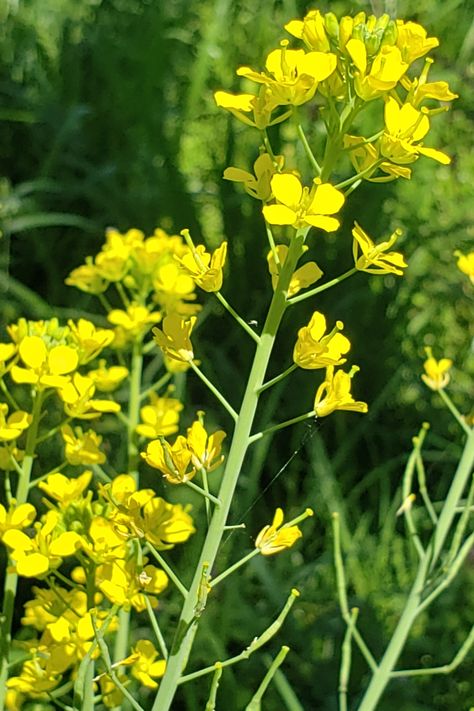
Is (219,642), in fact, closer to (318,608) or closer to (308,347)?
(318,608)

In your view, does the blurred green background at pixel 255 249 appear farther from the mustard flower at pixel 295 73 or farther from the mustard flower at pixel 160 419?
the mustard flower at pixel 295 73

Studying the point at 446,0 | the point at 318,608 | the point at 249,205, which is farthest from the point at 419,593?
the point at 446,0

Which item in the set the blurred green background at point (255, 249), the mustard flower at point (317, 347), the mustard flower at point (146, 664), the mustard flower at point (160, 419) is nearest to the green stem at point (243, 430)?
the mustard flower at point (317, 347)

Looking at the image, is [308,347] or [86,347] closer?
[308,347]

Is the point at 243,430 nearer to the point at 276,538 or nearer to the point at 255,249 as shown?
the point at 276,538

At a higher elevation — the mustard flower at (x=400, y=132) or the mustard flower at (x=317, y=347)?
the mustard flower at (x=400, y=132)

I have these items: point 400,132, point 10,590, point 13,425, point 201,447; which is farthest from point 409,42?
point 10,590

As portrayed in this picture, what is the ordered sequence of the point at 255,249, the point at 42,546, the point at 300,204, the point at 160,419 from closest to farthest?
the point at 300,204 < the point at 42,546 < the point at 160,419 < the point at 255,249
